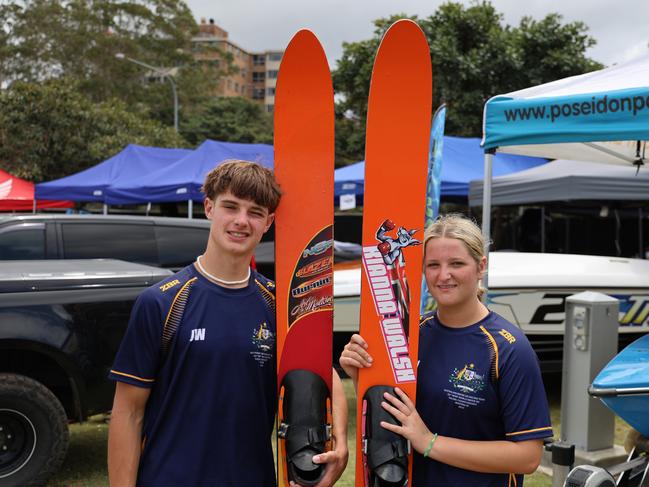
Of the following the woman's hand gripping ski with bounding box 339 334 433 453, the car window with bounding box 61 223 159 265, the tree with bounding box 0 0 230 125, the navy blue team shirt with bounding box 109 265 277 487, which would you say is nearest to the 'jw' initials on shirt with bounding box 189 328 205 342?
the navy blue team shirt with bounding box 109 265 277 487

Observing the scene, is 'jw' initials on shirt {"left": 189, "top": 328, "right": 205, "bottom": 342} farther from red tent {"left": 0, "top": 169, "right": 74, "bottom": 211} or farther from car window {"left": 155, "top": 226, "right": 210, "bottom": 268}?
red tent {"left": 0, "top": 169, "right": 74, "bottom": 211}

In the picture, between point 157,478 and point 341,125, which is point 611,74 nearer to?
point 157,478

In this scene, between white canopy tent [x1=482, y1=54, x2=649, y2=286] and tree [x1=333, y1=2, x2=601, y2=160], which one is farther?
tree [x1=333, y1=2, x2=601, y2=160]

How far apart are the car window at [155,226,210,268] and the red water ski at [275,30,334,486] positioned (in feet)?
11.4

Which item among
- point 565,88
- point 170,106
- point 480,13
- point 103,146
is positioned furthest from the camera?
point 170,106

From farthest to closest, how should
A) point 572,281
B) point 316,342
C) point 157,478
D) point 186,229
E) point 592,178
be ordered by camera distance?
1. point 592,178
2. point 186,229
3. point 572,281
4. point 316,342
5. point 157,478

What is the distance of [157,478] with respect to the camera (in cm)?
158

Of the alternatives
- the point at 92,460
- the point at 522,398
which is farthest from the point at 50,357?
the point at 522,398

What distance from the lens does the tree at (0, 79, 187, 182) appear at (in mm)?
21547

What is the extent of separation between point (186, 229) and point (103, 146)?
17971 mm

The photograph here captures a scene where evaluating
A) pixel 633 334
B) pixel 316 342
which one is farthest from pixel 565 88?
pixel 633 334

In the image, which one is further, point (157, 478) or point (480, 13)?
→ point (480, 13)

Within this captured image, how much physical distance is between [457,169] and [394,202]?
823cm

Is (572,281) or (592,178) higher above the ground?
(592,178)
